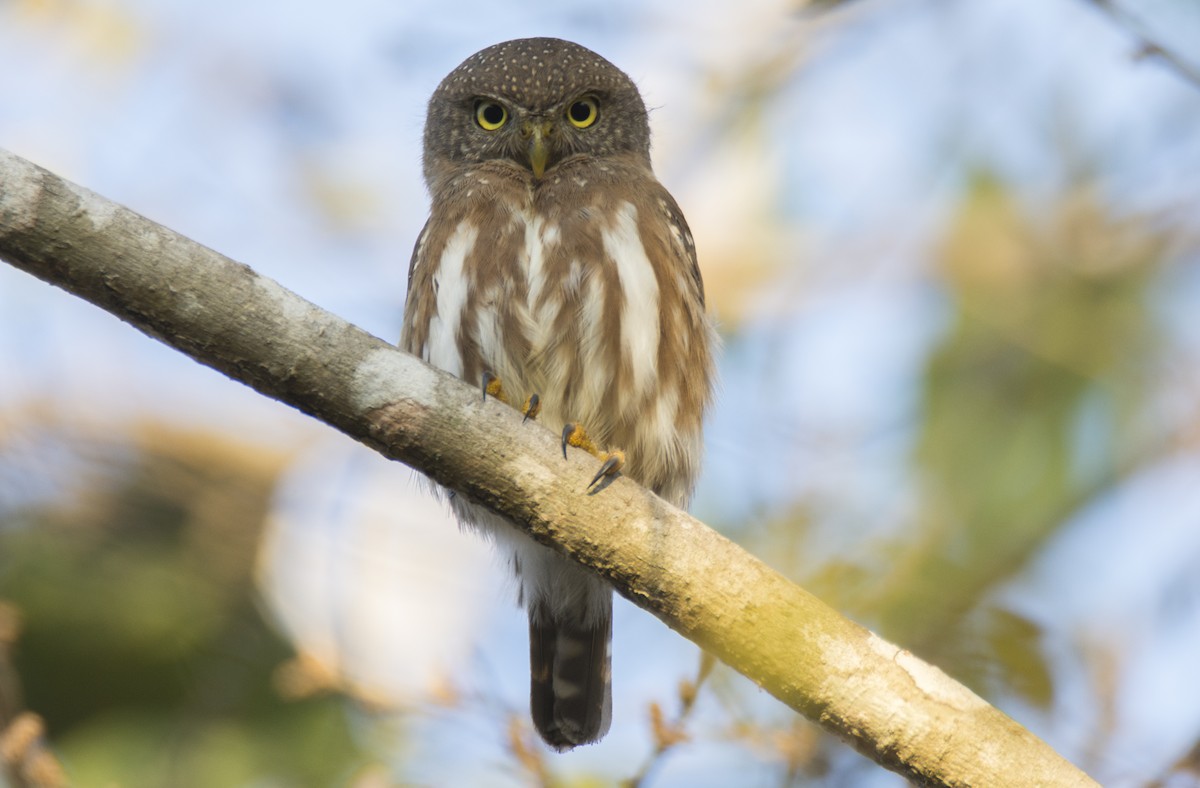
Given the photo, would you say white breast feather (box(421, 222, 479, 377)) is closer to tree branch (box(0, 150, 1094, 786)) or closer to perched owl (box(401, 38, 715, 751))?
perched owl (box(401, 38, 715, 751))

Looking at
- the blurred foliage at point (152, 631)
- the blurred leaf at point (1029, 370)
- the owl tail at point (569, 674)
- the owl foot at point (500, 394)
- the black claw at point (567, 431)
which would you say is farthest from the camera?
the blurred leaf at point (1029, 370)

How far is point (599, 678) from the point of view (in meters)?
4.77

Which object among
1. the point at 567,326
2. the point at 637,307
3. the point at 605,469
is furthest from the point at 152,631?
the point at 605,469

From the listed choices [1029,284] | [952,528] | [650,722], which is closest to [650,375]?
[650,722]

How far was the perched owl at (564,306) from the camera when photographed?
4211 millimetres

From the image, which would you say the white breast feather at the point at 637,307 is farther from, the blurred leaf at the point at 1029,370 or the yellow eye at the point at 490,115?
the blurred leaf at the point at 1029,370

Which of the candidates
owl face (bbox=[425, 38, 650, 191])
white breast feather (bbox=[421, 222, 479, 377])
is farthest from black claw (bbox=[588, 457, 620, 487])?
owl face (bbox=[425, 38, 650, 191])

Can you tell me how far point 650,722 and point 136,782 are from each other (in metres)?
2.74

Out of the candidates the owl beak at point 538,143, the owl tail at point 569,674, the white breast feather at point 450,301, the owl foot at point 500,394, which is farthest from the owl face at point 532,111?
the owl tail at point 569,674

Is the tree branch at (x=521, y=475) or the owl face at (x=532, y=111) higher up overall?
the owl face at (x=532, y=111)

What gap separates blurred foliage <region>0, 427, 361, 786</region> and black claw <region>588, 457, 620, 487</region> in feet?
8.29

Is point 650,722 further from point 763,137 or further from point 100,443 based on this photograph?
point 763,137

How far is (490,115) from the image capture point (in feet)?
17.3

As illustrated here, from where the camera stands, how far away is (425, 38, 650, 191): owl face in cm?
500
